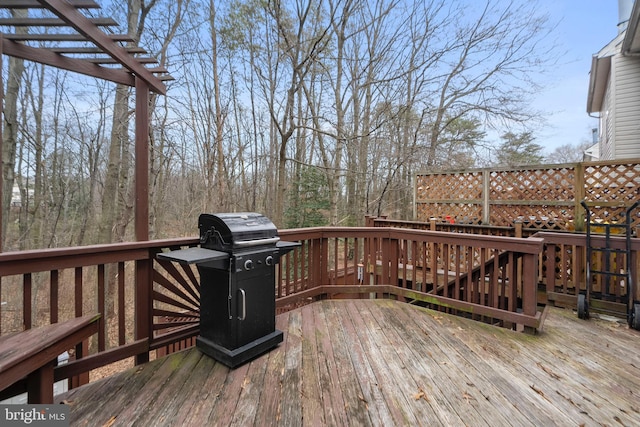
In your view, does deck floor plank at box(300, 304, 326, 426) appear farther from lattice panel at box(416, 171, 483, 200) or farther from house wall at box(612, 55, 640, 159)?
house wall at box(612, 55, 640, 159)

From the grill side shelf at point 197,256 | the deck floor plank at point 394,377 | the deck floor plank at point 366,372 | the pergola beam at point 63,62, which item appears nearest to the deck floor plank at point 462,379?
the deck floor plank at point 394,377

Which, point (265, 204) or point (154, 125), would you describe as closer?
point (154, 125)

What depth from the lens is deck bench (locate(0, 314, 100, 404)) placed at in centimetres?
144

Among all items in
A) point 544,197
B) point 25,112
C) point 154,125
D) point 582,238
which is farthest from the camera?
point 154,125

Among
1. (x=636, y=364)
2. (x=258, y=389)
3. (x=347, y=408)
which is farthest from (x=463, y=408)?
(x=636, y=364)

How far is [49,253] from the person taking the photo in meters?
1.94

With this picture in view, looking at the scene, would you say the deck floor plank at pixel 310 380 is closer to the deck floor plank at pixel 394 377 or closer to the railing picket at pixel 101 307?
the deck floor plank at pixel 394 377

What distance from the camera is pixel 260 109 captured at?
1025cm

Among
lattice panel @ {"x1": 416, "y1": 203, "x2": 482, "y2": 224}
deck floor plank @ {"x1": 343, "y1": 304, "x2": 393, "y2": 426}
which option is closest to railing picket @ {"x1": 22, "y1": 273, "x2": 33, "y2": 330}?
deck floor plank @ {"x1": 343, "y1": 304, "x2": 393, "y2": 426}

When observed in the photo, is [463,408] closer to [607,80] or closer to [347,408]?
[347,408]

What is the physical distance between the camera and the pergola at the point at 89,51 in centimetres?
210

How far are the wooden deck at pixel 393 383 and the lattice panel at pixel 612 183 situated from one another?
2.73 metres

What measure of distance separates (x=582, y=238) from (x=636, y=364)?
1704mm

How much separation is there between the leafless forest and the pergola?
10.8 feet
